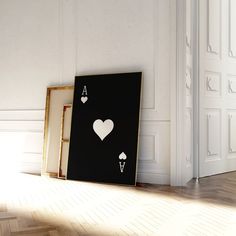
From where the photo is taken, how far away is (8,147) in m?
4.29

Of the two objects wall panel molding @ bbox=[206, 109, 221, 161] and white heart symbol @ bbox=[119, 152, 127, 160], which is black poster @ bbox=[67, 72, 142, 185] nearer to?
white heart symbol @ bbox=[119, 152, 127, 160]

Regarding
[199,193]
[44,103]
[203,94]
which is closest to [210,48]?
[203,94]

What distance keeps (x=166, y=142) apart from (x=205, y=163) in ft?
2.48

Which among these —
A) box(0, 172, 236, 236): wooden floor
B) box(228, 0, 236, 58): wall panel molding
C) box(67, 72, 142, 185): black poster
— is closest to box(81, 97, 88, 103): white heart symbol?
box(67, 72, 142, 185): black poster

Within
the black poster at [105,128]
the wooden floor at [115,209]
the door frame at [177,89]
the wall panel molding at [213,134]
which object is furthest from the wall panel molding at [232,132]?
the black poster at [105,128]

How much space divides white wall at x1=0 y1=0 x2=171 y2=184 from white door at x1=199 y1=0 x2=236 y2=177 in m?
0.65

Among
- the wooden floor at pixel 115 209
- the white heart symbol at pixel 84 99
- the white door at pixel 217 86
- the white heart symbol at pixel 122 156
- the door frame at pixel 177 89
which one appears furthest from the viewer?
the white door at pixel 217 86

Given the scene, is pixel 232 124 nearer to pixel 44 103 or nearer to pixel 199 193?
pixel 199 193

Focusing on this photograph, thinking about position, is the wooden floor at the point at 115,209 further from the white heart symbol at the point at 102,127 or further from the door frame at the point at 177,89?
the white heart symbol at the point at 102,127

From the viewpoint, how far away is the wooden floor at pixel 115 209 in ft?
6.40

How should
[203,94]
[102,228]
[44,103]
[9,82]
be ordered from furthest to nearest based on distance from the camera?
[9,82], [44,103], [203,94], [102,228]

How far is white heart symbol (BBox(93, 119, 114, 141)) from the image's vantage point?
3510mm

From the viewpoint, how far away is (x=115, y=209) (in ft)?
7.88

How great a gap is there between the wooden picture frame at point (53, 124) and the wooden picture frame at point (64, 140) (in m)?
0.08
